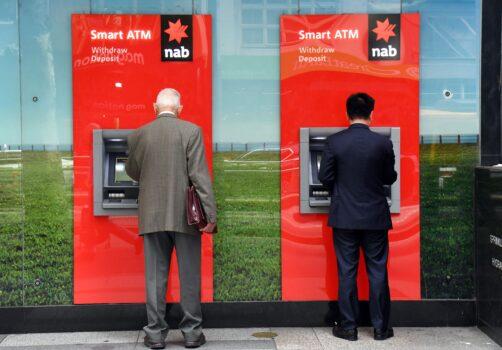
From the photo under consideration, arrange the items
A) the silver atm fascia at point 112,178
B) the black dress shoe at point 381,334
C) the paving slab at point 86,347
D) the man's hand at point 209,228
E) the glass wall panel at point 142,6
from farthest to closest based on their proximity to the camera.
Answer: the glass wall panel at point 142,6 < the silver atm fascia at point 112,178 < the black dress shoe at point 381,334 < the paving slab at point 86,347 < the man's hand at point 209,228

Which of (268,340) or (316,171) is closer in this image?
(268,340)

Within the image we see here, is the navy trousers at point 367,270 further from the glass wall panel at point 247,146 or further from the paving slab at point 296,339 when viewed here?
the glass wall panel at point 247,146

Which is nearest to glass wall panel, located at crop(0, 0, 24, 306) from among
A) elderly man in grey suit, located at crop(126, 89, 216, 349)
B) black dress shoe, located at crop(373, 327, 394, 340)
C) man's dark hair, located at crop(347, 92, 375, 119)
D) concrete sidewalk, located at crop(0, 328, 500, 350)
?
concrete sidewalk, located at crop(0, 328, 500, 350)

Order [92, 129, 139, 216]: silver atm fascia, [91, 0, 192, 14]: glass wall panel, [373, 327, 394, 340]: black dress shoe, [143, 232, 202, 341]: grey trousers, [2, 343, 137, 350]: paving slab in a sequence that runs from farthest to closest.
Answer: [91, 0, 192, 14]: glass wall panel
[92, 129, 139, 216]: silver atm fascia
[373, 327, 394, 340]: black dress shoe
[2, 343, 137, 350]: paving slab
[143, 232, 202, 341]: grey trousers

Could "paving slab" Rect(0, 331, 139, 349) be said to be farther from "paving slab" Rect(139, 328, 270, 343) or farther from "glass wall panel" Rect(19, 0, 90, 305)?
"glass wall panel" Rect(19, 0, 90, 305)

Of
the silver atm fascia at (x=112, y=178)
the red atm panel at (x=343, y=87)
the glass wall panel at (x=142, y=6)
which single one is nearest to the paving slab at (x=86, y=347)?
the silver atm fascia at (x=112, y=178)

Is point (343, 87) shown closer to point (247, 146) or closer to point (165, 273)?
point (247, 146)

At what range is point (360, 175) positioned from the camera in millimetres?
4934

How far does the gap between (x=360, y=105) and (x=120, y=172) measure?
1.86 meters

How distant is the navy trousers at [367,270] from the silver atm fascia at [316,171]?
0.33 m

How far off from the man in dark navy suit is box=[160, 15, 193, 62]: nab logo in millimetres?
1302

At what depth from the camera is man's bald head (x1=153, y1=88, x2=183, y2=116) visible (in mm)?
4855

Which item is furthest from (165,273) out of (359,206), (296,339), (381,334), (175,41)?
(175,41)

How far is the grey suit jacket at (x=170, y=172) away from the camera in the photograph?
470 cm
